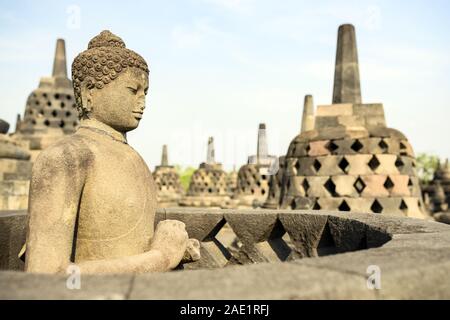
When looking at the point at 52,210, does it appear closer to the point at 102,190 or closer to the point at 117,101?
the point at 102,190

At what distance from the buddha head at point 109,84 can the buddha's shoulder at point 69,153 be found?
0.87 ft

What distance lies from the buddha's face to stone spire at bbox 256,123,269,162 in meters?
15.3

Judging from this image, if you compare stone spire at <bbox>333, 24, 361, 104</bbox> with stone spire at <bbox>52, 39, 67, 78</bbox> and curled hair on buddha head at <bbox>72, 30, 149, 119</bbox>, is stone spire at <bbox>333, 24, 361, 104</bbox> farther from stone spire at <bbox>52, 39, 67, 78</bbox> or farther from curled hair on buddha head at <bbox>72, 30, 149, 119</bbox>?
stone spire at <bbox>52, 39, 67, 78</bbox>

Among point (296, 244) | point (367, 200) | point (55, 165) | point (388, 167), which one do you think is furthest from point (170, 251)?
point (388, 167)

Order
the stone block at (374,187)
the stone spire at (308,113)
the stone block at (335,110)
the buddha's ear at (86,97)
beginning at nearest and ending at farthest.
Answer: the buddha's ear at (86,97)
the stone block at (374,187)
the stone block at (335,110)
the stone spire at (308,113)

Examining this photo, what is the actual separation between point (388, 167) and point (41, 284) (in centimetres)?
559

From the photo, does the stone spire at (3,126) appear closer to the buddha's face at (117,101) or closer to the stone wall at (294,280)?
the buddha's face at (117,101)

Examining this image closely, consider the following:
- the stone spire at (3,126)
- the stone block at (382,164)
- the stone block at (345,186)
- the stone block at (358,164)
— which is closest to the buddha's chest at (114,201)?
the stone block at (345,186)

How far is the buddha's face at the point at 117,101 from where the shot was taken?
2.22 meters

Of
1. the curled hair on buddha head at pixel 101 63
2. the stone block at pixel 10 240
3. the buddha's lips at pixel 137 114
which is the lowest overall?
the stone block at pixel 10 240

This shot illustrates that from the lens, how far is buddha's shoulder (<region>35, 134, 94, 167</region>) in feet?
6.09

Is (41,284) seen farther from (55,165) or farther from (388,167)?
(388,167)

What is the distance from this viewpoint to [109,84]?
222 centimetres

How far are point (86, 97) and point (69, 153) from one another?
1.55ft
